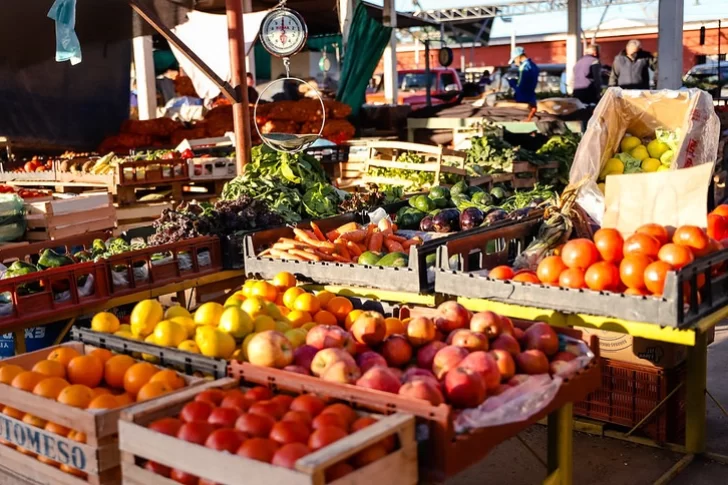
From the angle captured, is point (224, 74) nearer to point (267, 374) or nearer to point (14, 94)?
point (14, 94)

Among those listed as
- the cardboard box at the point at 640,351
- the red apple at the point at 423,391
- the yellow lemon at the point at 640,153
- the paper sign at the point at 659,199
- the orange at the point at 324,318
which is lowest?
the cardboard box at the point at 640,351

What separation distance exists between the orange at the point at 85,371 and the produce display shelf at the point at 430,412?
57 centimetres

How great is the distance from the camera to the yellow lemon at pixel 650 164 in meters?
5.50

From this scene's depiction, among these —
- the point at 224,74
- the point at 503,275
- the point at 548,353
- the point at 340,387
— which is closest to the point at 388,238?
the point at 503,275

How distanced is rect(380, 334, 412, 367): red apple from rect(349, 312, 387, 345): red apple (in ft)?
0.21

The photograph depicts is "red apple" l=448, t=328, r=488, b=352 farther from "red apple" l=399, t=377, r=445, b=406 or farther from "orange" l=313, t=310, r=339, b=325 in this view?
"orange" l=313, t=310, r=339, b=325

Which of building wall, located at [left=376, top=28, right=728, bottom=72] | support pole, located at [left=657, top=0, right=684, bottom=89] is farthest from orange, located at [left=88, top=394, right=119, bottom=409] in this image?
building wall, located at [left=376, top=28, right=728, bottom=72]

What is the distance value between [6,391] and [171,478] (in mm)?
892

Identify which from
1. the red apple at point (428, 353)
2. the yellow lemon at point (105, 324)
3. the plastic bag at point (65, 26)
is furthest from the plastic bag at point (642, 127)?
the plastic bag at point (65, 26)

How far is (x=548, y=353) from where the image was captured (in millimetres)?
3336

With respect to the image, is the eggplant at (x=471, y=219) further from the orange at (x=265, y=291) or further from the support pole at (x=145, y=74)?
the support pole at (x=145, y=74)

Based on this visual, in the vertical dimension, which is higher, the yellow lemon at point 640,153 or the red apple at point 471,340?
the yellow lemon at point 640,153

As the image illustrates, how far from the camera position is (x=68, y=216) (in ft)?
22.8

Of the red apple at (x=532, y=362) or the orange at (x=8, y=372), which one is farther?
the orange at (x=8, y=372)
